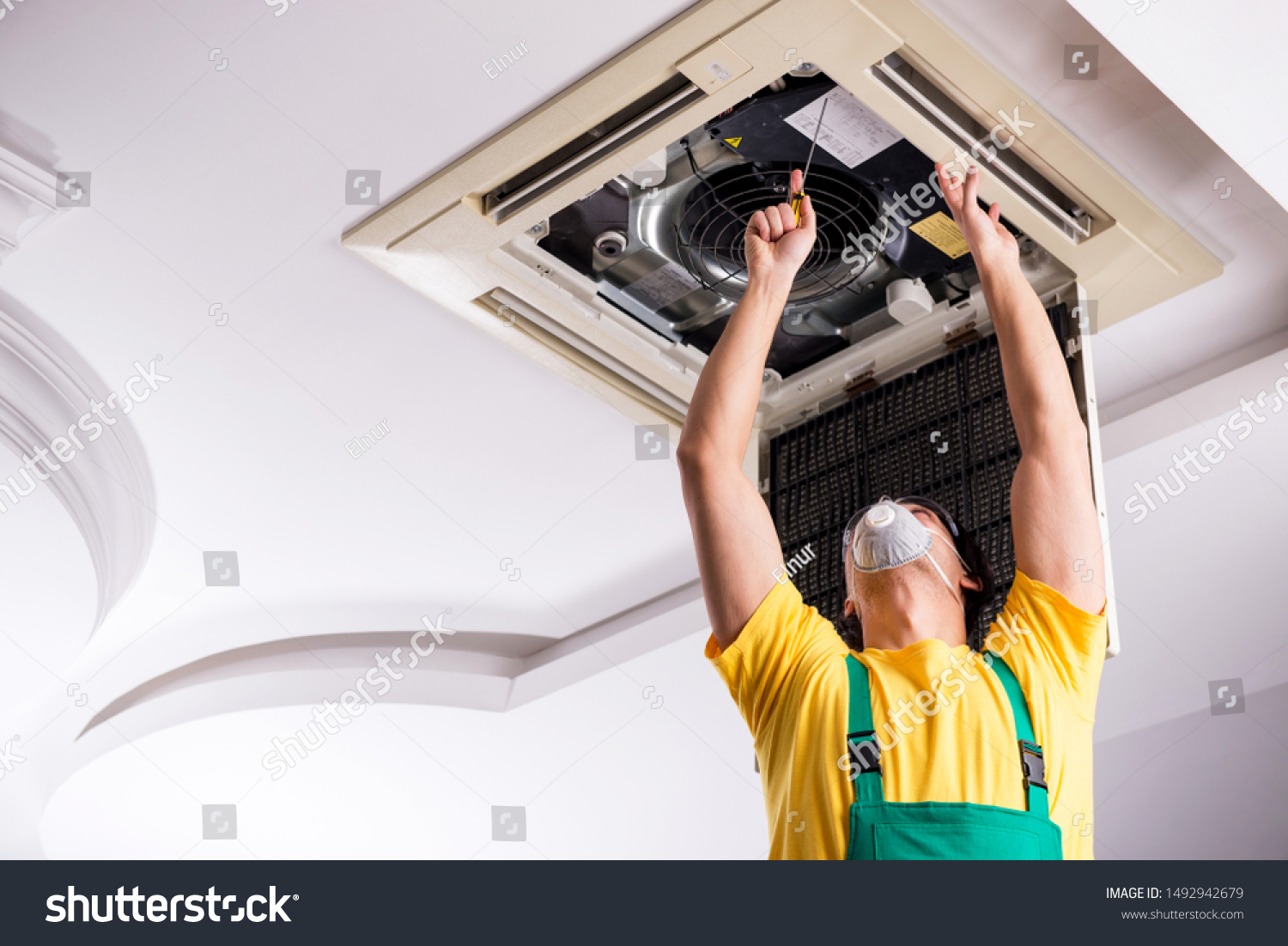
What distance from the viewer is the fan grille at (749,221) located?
2.62 m

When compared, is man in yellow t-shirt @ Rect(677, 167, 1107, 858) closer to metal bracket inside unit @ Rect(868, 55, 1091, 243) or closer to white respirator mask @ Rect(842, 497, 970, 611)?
white respirator mask @ Rect(842, 497, 970, 611)

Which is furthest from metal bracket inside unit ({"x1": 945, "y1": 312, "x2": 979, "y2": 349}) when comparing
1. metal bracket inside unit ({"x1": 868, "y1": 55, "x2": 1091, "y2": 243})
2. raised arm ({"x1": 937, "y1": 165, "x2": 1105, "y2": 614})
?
raised arm ({"x1": 937, "y1": 165, "x2": 1105, "y2": 614})

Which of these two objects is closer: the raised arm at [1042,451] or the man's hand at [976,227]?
the raised arm at [1042,451]

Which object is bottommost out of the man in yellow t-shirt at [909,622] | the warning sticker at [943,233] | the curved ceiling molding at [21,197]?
the man in yellow t-shirt at [909,622]

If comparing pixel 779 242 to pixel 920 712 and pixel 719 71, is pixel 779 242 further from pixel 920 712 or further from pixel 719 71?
pixel 920 712

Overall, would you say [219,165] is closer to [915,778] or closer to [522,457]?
[522,457]

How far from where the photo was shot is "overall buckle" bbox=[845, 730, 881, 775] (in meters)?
1.79

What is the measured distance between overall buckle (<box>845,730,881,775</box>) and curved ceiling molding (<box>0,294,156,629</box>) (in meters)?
2.61

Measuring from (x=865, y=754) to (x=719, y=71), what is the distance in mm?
1278

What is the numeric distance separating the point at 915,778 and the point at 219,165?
206 cm

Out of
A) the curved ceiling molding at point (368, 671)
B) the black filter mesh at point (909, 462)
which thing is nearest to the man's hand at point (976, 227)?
the black filter mesh at point (909, 462)

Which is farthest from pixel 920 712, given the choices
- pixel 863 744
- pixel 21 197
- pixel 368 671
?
pixel 368 671

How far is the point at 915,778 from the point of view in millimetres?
1788

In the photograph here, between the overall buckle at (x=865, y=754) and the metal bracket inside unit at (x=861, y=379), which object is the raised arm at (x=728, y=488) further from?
the metal bracket inside unit at (x=861, y=379)
